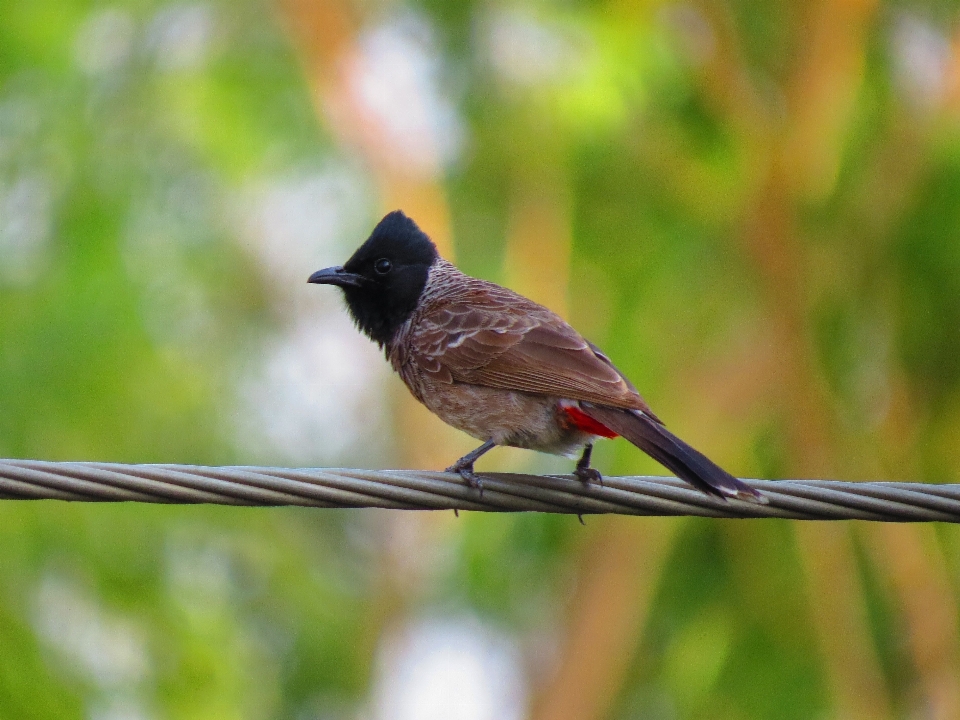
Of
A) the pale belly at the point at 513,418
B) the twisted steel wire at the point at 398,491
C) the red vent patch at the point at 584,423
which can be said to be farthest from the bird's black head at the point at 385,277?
the twisted steel wire at the point at 398,491

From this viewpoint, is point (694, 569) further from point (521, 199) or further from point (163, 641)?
point (163, 641)

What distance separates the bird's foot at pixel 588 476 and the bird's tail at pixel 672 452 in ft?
0.48

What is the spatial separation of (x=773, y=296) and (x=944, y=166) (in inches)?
48.1

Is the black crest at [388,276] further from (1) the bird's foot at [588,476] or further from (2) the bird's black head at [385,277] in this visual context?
(1) the bird's foot at [588,476]

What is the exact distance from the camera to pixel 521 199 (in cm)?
920

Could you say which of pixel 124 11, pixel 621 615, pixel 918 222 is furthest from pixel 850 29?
pixel 124 11

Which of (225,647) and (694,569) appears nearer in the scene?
(225,647)

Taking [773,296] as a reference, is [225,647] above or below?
below

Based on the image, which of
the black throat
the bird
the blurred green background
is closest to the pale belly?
the bird

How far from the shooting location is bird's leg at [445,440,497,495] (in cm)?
305

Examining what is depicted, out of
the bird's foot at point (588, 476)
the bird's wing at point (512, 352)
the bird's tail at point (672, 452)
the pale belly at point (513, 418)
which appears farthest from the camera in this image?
the pale belly at point (513, 418)

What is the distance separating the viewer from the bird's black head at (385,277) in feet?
15.5

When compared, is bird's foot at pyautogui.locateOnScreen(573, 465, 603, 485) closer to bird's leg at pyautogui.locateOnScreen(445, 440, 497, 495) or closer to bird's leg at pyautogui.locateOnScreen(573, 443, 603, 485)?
bird's leg at pyautogui.locateOnScreen(573, 443, 603, 485)

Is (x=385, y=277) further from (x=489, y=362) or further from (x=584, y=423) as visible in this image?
(x=584, y=423)
